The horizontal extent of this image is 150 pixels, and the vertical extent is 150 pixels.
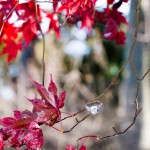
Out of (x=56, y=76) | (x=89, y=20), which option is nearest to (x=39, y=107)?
(x=89, y=20)

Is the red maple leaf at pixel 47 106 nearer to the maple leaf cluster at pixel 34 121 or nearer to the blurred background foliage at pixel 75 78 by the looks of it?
the maple leaf cluster at pixel 34 121

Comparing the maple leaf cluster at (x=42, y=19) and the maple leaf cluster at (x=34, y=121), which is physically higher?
the maple leaf cluster at (x=42, y=19)

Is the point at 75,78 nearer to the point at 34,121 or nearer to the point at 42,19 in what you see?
the point at 42,19

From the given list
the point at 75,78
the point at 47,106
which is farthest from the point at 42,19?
the point at 75,78

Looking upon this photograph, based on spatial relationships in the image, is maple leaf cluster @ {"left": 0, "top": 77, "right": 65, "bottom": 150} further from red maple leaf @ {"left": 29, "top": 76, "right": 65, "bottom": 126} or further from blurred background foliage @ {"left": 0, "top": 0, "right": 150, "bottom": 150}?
blurred background foliage @ {"left": 0, "top": 0, "right": 150, "bottom": 150}

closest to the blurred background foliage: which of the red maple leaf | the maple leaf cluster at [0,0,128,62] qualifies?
the maple leaf cluster at [0,0,128,62]

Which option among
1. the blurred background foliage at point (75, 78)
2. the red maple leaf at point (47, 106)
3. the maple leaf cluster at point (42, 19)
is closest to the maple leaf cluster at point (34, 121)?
the red maple leaf at point (47, 106)

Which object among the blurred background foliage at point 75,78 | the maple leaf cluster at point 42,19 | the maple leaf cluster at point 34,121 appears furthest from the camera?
the blurred background foliage at point 75,78

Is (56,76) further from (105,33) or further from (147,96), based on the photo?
(105,33)
